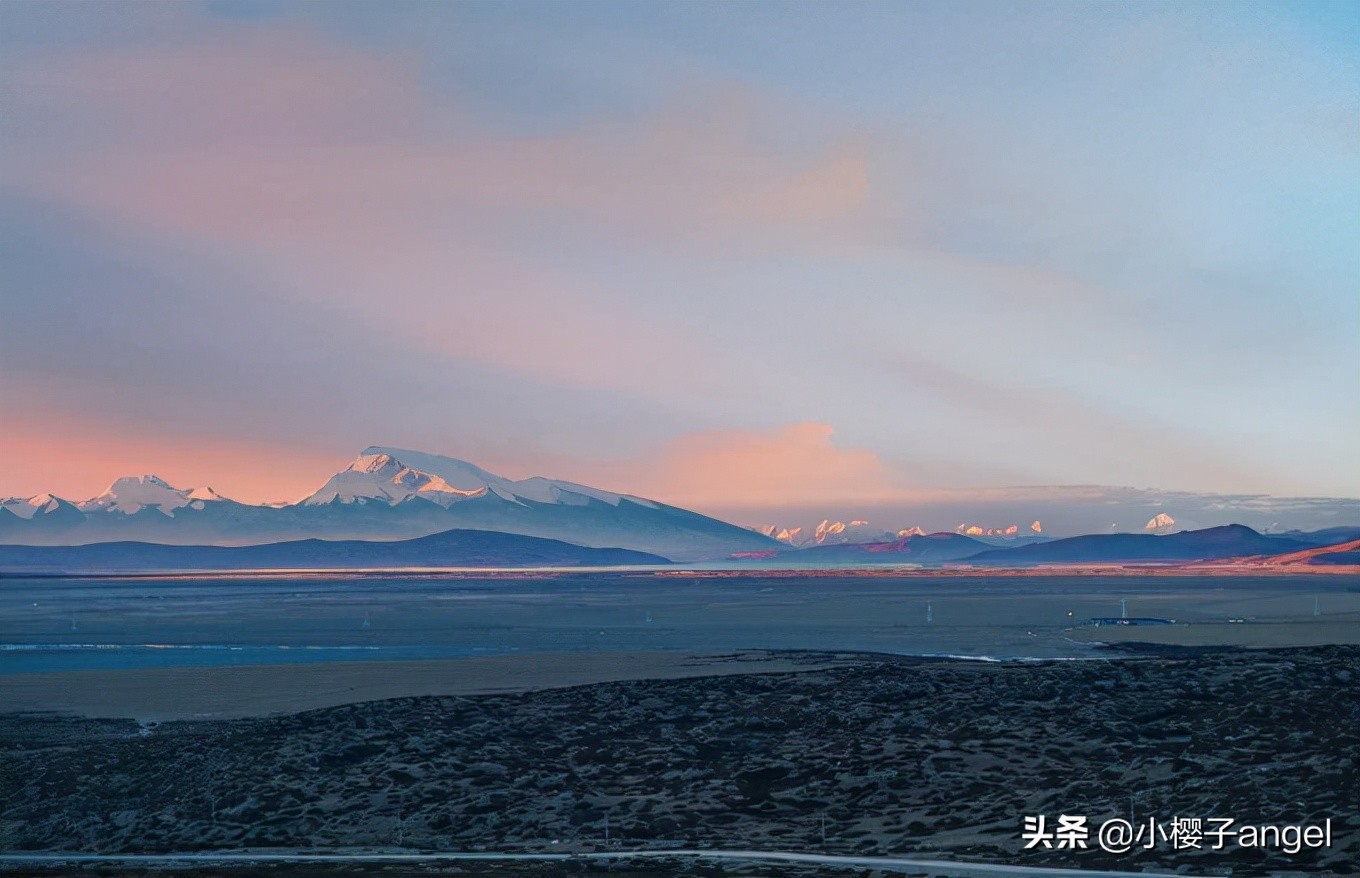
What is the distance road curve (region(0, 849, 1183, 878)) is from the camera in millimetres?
17125

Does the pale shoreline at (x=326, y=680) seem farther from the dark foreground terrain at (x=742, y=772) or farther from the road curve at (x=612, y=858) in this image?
the road curve at (x=612, y=858)

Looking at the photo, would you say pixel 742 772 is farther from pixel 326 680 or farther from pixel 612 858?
pixel 326 680

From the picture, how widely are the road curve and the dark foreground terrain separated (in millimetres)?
668

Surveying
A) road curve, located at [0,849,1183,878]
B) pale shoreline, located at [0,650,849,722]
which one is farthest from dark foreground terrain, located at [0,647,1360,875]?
pale shoreline, located at [0,650,849,722]

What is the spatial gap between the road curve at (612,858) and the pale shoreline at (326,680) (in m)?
13.4

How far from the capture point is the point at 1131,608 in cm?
7975

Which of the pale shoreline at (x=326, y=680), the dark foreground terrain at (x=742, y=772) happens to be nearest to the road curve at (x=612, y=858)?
the dark foreground terrain at (x=742, y=772)

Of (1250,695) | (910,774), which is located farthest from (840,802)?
(1250,695)

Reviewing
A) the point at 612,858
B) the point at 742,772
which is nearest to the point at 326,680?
the point at 742,772

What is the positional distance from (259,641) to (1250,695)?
147 feet

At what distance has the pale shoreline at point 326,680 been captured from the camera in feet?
120

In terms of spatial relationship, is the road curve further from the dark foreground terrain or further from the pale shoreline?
the pale shoreline

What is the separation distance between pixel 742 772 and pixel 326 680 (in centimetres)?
2049

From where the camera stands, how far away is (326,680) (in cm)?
4162
